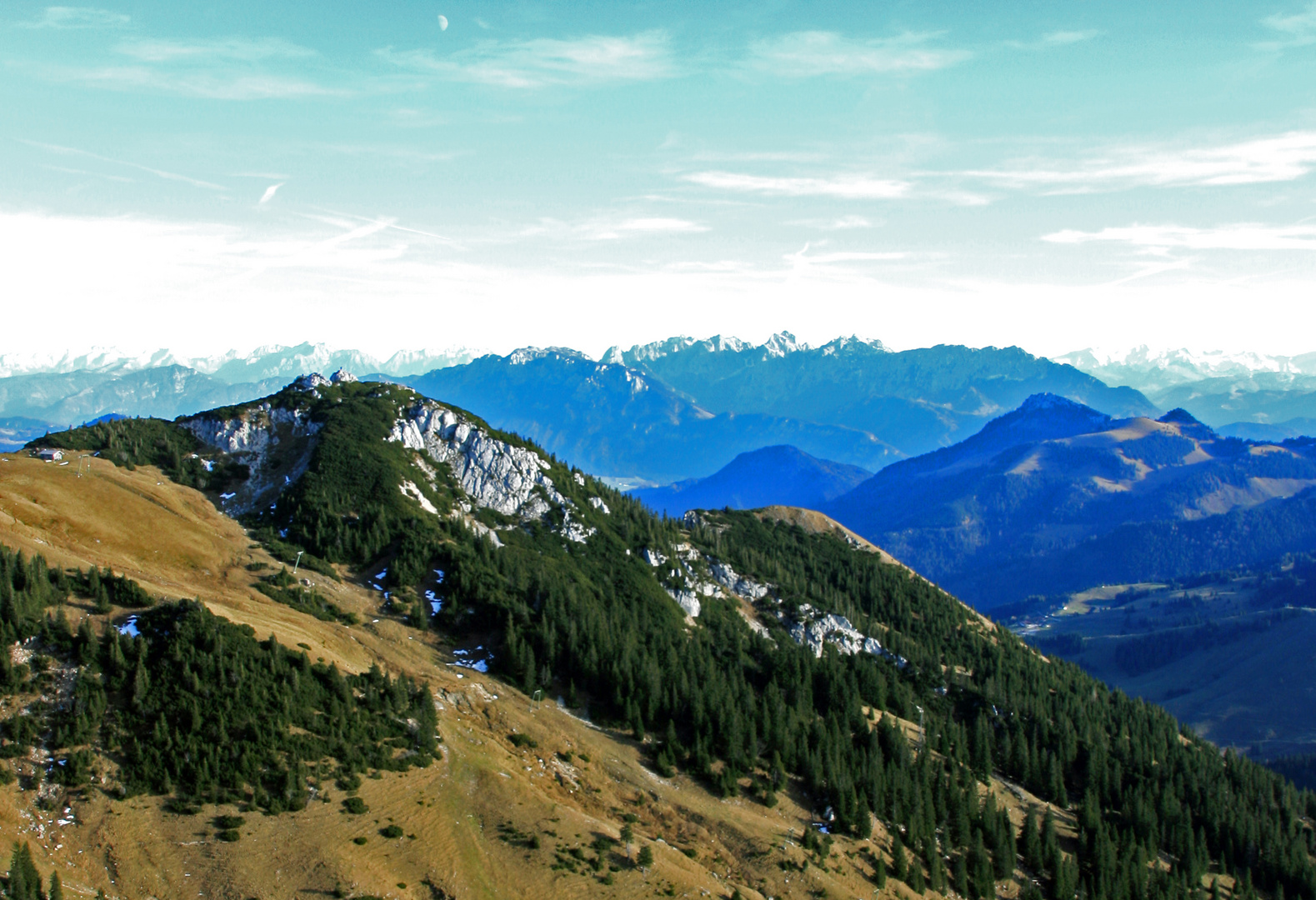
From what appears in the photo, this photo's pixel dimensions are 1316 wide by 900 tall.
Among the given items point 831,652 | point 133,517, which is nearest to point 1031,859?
point 831,652

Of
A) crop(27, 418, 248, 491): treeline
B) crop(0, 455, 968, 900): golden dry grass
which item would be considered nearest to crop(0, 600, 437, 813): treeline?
crop(0, 455, 968, 900): golden dry grass

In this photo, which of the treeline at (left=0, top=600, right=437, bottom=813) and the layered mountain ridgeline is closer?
the treeline at (left=0, top=600, right=437, bottom=813)

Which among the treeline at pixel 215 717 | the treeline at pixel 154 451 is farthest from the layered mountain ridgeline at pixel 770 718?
the treeline at pixel 154 451

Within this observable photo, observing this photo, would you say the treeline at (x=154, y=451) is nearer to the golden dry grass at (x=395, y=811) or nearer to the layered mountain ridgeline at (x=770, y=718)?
the layered mountain ridgeline at (x=770, y=718)

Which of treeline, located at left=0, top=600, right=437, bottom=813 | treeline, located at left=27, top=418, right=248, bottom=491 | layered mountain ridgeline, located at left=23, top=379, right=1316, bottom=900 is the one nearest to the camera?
treeline, located at left=0, top=600, right=437, bottom=813

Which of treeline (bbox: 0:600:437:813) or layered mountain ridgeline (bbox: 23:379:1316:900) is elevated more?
layered mountain ridgeline (bbox: 23:379:1316:900)

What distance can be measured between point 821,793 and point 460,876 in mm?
65606

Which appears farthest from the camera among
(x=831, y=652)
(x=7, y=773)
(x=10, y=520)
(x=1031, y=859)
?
(x=831, y=652)

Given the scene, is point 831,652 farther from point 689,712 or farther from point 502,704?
point 502,704

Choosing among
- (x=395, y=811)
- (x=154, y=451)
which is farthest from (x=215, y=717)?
(x=154, y=451)

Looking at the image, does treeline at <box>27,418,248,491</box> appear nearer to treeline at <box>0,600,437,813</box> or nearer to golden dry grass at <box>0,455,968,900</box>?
golden dry grass at <box>0,455,968,900</box>

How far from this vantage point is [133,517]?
471 ft

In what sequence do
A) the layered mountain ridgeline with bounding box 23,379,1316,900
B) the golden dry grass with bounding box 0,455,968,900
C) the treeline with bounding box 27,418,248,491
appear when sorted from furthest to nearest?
the treeline with bounding box 27,418,248,491, the layered mountain ridgeline with bounding box 23,379,1316,900, the golden dry grass with bounding box 0,455,968,900

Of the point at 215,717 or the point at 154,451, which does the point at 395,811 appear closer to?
the point at 215,717
